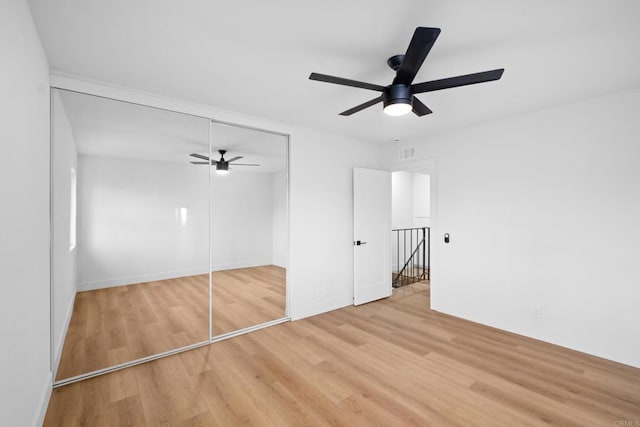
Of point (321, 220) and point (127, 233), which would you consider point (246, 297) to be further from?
point (127, 233)

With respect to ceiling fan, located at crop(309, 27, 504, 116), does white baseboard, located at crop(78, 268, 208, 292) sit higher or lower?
lower

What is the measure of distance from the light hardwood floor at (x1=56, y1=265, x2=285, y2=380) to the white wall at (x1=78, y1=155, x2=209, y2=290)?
0.46 ft

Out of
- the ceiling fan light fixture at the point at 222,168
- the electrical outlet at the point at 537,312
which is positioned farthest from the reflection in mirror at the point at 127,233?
the electrical outlet at the point at 537,312

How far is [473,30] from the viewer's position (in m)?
1.85

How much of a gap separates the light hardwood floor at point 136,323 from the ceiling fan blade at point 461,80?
114 inches

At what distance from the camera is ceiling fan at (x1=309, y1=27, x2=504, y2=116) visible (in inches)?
63.2

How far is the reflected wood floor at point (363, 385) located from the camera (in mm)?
2014

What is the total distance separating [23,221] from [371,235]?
158 inches

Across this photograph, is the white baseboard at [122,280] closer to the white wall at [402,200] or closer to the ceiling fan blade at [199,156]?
the ceiling fan blade at [199,156]

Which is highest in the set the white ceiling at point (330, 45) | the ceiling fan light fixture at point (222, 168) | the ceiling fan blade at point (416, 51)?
the white ceiling at point (330, 45)

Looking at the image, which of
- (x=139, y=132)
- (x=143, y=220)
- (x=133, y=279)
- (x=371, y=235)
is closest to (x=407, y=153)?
(x=371, y=235)

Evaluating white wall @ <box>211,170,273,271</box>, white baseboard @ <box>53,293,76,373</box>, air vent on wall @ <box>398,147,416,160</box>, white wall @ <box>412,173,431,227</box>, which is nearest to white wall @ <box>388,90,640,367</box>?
air vent on wall @ <box>398,147,416,160</box>

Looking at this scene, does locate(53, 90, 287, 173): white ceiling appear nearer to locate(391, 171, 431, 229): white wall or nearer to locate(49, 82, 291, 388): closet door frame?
locate(49, 82, 291, 388): closet door frame

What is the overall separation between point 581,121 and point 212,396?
4425 millimetres
